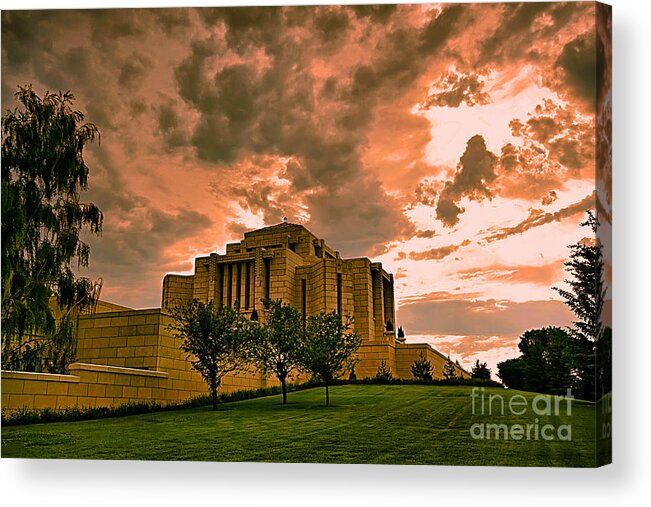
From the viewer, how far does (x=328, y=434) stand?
11.4 m

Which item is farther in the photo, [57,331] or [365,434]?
[57,331]

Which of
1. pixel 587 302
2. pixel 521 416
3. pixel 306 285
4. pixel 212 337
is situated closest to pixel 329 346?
pixel 306 285

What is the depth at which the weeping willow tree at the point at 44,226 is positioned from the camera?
484 inches

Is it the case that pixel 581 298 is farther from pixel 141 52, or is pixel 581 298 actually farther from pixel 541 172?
pixel 141 52

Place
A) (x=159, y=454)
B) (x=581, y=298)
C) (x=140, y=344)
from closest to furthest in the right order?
(x=581, y=298) → (x=159, y=454) → (x=140, y=344)

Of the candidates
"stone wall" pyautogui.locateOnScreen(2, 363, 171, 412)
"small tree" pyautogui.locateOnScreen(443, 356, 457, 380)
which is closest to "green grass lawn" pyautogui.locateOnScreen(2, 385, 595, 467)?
"small tree" pyautogui.locateOnScreen(443, 356, 457, 380)

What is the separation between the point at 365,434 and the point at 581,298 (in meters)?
3.34

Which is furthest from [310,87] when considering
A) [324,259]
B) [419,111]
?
[324,259]

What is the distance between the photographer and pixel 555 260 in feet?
35.8

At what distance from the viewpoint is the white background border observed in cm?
1056

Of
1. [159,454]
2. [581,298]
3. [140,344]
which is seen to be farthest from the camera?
[140,344]

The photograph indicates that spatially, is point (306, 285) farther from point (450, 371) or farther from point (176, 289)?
point (450, 371)

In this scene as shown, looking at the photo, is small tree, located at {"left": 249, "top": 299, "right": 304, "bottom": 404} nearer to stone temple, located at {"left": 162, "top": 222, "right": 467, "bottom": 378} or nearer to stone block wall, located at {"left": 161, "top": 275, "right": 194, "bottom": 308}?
stone temple, located at {"left": 162, "top": 222, "right": 467, "bottom": 378}

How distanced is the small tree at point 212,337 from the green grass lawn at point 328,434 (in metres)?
0.65
